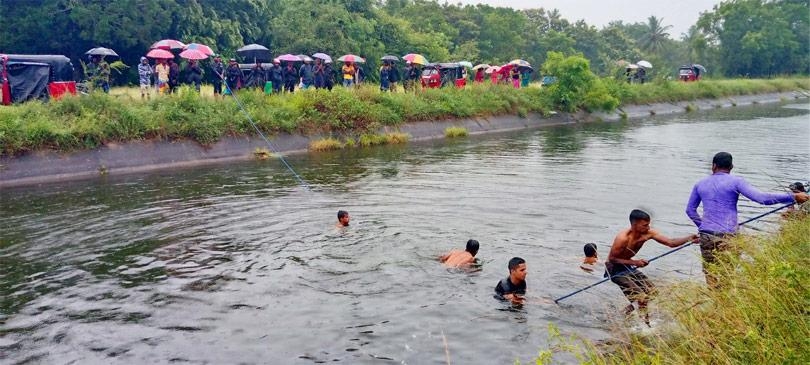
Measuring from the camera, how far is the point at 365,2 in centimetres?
5138

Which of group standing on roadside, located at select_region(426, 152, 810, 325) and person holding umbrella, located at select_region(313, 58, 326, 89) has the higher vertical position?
person holding umbrella, located at select_region(313, 58, 326, 89)

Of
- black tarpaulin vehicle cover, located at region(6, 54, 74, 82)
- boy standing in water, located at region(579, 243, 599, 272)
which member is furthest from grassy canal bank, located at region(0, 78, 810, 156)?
boy standing in water, located at region(579, 243, 599, 272)

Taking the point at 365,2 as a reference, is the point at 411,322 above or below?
below

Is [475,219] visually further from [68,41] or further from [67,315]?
[68,41]

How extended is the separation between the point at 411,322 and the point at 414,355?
3.52 ft

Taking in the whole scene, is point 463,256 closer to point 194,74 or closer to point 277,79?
point 194,74

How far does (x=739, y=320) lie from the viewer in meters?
6.20

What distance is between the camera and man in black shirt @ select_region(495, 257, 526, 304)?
10.2 meters

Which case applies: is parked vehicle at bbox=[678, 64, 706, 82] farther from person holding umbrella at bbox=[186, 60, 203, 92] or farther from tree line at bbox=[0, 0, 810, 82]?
person holding umbrella at bbox=[186, 60, 203, 92]

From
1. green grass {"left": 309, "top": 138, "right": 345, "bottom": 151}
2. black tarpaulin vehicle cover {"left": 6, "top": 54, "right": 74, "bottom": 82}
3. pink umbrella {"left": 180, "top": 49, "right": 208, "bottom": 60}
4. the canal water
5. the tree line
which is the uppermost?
the tree line

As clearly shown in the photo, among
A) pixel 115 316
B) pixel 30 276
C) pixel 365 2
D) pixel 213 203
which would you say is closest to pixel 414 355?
pixel 115 316

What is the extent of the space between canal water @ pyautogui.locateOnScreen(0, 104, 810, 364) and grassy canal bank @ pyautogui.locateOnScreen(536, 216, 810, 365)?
118 cm

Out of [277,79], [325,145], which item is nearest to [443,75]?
[277,79]

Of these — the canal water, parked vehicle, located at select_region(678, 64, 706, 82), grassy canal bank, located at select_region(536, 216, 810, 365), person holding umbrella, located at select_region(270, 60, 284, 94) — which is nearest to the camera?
grassy canal bank, located at select_region(536, 216, 810, 365)
